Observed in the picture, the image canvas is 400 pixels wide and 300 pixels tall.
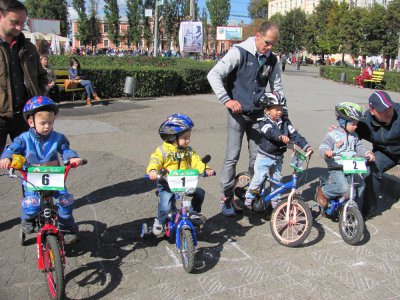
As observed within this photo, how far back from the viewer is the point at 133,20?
68375 mm

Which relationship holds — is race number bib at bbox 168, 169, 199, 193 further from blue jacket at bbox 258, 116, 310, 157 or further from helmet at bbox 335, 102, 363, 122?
helmet at bbox 335, 102, 363, 122

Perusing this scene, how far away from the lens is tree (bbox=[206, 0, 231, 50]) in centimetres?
8100

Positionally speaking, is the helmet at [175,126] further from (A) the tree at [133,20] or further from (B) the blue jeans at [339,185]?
(A) the tree at [133,20]

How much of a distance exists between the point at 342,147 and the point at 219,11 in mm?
81191

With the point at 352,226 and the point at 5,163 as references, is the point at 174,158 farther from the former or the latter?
the point at 352,226

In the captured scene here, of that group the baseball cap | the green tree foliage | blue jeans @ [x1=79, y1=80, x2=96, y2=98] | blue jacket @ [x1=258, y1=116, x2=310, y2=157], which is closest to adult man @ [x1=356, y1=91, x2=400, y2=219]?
the baseball cap

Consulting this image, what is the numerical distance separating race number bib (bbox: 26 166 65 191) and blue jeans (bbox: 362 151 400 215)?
3.70m

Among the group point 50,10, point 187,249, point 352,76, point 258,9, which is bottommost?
point 187,249

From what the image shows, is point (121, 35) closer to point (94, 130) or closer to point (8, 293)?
point (94, 130)

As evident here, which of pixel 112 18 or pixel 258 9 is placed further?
pixel 258 9

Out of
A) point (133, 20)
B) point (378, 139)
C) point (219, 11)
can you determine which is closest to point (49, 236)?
point (378, 139)

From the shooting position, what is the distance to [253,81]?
4762 mm

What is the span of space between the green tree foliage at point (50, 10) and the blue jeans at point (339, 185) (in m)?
70.7

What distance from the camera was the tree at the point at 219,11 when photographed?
81.0m
